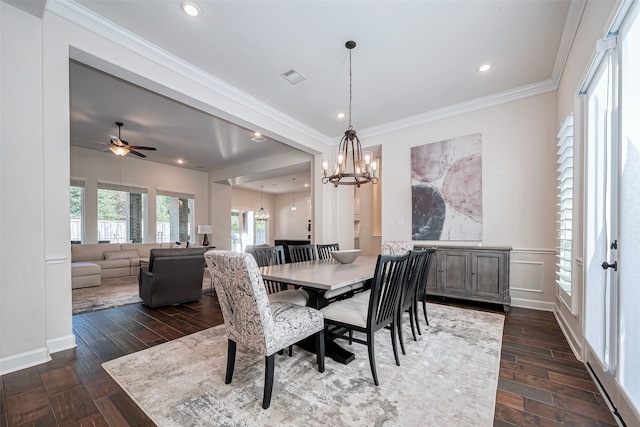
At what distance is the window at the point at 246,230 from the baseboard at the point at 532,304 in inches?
355

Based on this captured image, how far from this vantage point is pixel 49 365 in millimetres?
2078

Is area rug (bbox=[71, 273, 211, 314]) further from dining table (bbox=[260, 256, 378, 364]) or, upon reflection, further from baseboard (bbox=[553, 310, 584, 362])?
baseboard (bbox=[553, 310, 584, 362])

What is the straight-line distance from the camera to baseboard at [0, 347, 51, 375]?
6.45 ft

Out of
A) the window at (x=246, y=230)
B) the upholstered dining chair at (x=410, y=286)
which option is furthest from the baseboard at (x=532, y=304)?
the window at (x=246, y=230)

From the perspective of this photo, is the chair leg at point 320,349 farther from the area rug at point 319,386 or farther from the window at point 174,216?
the window at point 174,216

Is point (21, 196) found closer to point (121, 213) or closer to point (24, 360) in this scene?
point (24, 360)

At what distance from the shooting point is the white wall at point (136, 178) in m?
6.16

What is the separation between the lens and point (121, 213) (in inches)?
268

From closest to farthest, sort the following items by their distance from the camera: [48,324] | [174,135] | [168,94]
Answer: [48,324] → [168,94] → [174,135]

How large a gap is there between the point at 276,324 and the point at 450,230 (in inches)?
132

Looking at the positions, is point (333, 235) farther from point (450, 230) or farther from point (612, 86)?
point (612, 86)

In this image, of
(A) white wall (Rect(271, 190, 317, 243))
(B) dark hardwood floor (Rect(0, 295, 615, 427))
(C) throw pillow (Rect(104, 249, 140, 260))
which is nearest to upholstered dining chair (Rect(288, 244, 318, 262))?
(B) dark hardwood floor (Rect(0, 295, 615, 427))

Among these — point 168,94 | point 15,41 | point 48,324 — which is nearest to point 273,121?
point 168,94

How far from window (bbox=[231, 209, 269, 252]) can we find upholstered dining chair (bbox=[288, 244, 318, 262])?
766 centimetres
